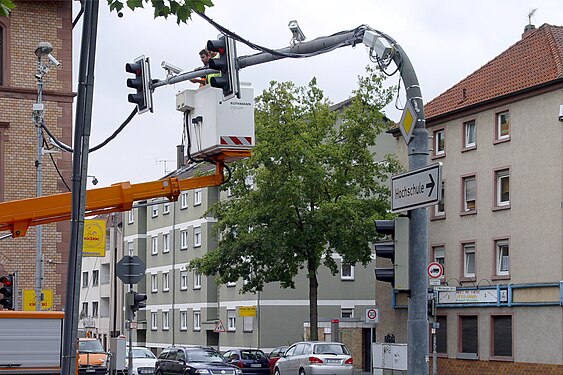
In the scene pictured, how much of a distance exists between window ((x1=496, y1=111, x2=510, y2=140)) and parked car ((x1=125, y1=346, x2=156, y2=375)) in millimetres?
16097

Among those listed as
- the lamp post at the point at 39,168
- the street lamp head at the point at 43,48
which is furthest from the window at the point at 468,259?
the street lamp head at the point at 43,48

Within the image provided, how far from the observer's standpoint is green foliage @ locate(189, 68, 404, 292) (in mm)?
46594

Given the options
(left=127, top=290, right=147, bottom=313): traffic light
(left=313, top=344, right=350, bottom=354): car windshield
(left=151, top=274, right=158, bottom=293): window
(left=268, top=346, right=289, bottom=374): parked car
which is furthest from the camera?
(left=151, top=274, right=158, bottom=293): window

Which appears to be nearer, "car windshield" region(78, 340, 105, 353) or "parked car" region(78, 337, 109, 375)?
"parked car" region(78, 337, 109, 375)

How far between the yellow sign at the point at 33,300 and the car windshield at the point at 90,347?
437 centimetres

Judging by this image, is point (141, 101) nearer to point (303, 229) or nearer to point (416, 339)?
point (416, 339)

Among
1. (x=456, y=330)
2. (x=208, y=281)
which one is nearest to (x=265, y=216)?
(x=456, y=330)

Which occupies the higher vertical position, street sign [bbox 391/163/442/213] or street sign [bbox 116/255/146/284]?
street sign [bbox 391/163/442/213]

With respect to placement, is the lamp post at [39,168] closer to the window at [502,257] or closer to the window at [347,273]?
the window at [502,257]

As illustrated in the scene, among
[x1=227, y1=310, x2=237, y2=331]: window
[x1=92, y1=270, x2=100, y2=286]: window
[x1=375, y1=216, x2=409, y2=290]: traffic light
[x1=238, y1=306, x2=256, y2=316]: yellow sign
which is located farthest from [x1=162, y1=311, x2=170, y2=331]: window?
[x1=375, y1=216, x2=409, y2=290]: traffic light

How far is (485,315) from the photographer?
1775 inches

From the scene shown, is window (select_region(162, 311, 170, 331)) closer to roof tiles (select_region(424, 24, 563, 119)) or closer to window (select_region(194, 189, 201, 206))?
window (select_region(194, 189, 201, 206))

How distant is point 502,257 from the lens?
44.6 meters

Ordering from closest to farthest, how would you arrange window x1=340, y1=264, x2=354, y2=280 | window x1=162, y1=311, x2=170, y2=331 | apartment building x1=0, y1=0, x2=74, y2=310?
1. apartment building x1=0, y1=0, x2=74, y2=310
2. window x1=340, y1=264, x2=354, y2=280
3. window x1=162, y1=311, x2=170, y2=331
